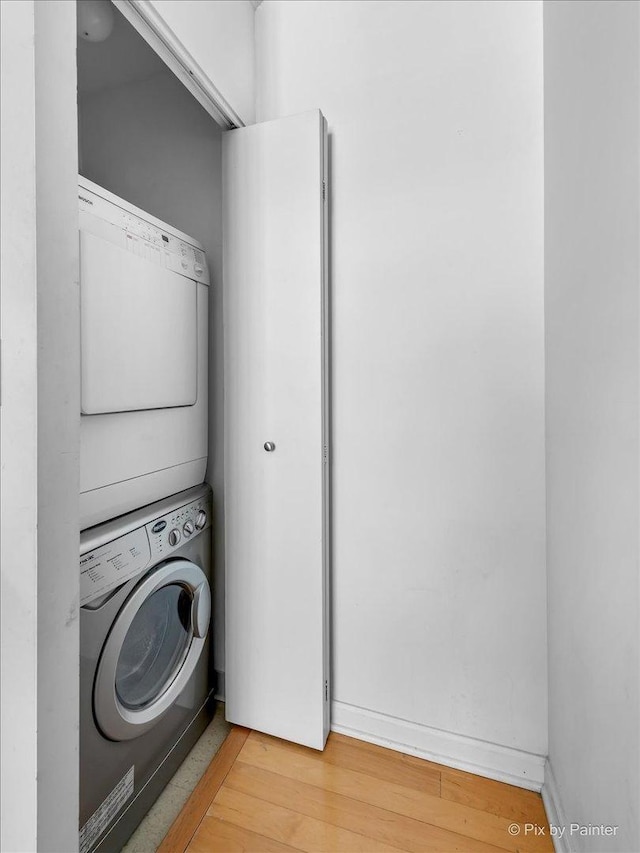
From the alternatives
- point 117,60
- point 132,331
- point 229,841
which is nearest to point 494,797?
point 229,841

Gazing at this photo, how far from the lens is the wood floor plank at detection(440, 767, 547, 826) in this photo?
1.19 m

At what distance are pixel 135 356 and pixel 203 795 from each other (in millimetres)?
1256

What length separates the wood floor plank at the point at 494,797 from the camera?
1.19 meters

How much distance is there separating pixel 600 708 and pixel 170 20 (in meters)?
1.72

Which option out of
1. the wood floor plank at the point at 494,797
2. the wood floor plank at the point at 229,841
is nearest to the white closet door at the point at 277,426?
the wood floor plank at the point at 229,841

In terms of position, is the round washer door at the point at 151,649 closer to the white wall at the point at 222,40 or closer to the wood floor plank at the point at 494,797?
the wood floor plank at the point at 494,797

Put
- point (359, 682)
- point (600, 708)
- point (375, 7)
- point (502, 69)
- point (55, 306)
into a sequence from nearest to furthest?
point (55, 306)
point (600, 708)
point (502, 69)
point (375, 7)
point (359, 682)

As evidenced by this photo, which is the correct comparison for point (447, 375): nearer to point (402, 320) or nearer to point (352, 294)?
point (402, 320)

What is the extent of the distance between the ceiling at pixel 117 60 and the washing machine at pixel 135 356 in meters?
0.79

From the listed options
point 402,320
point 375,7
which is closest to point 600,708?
point 402,320

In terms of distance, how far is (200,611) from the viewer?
1.43 metres

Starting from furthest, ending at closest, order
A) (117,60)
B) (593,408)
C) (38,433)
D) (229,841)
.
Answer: (117,60)
(229,841)
(593,408)
(38,433)

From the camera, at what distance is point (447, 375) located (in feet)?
4.39

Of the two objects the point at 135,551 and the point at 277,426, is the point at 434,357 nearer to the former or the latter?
the point at 277,426
